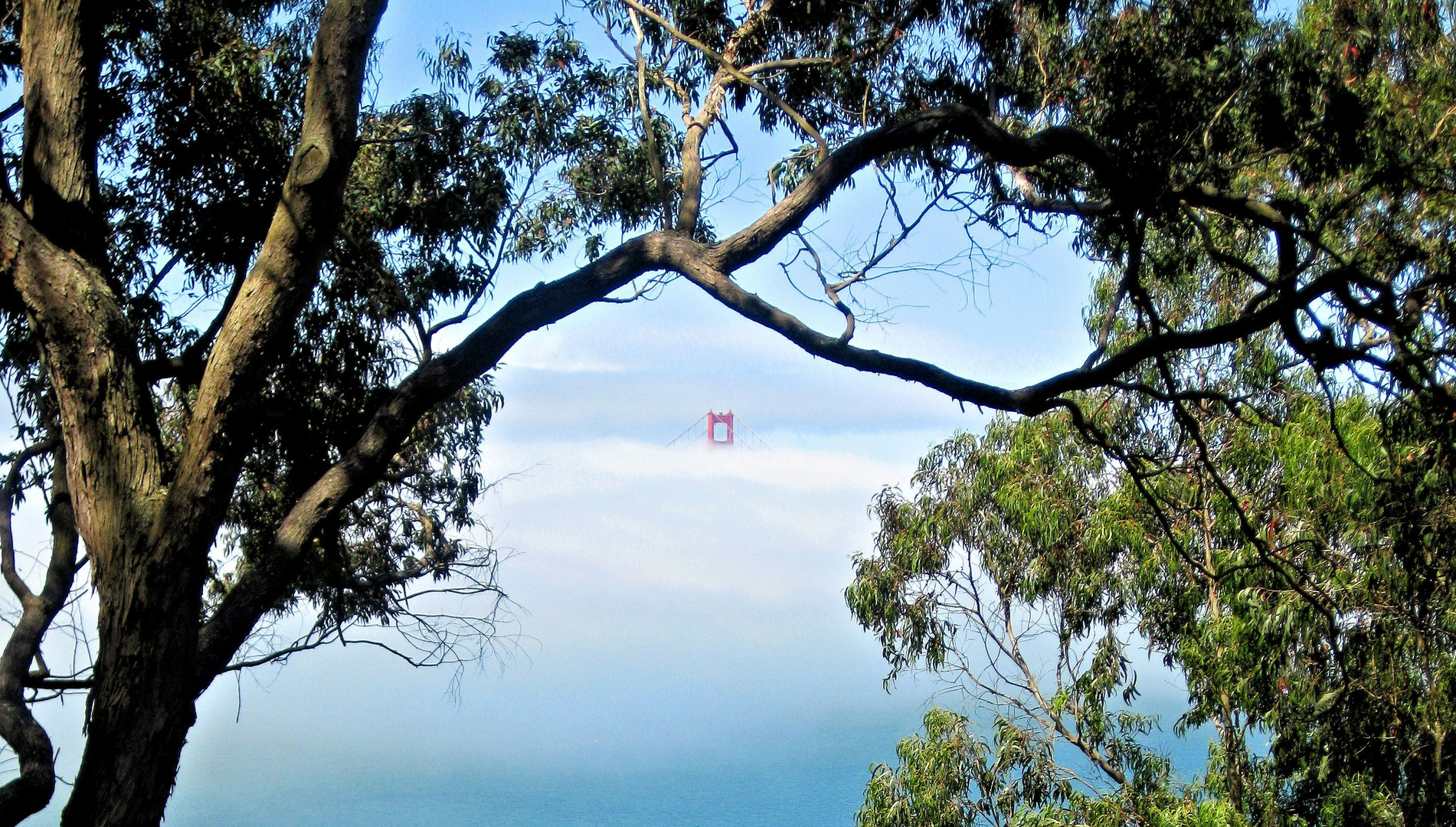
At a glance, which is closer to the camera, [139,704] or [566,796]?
[139,704]

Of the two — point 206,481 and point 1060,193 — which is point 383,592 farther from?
point 1060,193

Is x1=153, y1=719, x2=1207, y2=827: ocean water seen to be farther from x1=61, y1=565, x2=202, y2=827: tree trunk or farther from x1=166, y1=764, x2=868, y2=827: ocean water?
x1=61, y1=565, x2=202, y2=827: tree trunk

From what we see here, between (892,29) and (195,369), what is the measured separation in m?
2.85

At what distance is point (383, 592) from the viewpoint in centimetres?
524

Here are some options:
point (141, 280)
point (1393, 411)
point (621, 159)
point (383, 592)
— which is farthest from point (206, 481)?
point (1393, 411)

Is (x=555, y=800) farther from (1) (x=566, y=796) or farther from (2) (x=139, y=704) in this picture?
(2) (x=139, y=704)

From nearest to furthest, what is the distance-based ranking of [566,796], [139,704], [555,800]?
[139,704]
[555,800]
[566,796]

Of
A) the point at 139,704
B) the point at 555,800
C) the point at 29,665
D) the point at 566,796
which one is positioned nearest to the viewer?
the point at 139,704

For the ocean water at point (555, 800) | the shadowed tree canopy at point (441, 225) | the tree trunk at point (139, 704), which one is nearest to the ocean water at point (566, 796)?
the ocean water at point (555, 800)

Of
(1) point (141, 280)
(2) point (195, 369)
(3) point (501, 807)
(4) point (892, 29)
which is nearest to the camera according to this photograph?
(2) point (195, 369)

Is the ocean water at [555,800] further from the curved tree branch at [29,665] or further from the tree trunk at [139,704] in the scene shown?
the tree trunk at [139,704]

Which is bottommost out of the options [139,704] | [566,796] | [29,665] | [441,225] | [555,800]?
[139,704]

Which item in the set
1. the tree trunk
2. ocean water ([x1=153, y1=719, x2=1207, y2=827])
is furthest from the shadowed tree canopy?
ocean water ([x1=153, y1=719, x2=1207, y2=827])

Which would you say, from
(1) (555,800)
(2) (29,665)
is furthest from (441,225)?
(1) (555,800)
